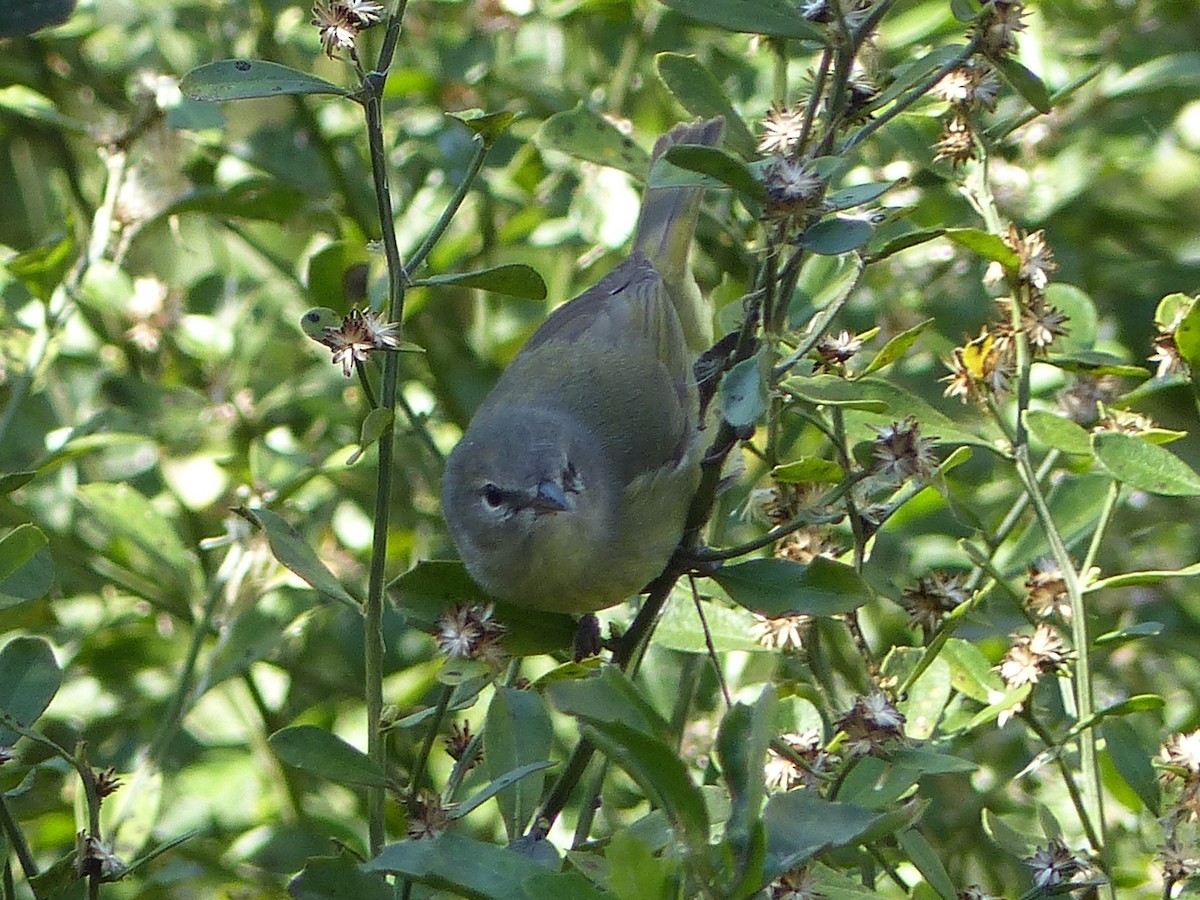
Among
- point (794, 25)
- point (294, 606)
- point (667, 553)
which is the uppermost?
point (794, 25)

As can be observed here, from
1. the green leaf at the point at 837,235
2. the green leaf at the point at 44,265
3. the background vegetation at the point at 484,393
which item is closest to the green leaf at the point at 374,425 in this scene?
the background vegetation at the point at 484,393

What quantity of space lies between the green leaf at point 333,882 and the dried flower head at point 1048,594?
85 centimetres

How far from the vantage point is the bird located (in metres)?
2.48

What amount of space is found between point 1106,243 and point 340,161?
6.27 ft

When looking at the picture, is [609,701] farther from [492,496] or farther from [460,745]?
[492,496]

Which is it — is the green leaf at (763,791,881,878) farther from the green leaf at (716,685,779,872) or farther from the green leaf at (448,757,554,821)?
the green leaf at (448,757,554,821)

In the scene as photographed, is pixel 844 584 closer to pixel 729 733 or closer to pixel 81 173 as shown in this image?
pixel 729 733

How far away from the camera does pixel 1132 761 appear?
1779 mm

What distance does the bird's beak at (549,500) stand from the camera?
8.75 ft

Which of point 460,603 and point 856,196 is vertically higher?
point 856,196

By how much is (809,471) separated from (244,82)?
0.73 metres

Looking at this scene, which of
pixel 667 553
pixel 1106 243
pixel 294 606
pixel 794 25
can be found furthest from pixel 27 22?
pixel 1106 243

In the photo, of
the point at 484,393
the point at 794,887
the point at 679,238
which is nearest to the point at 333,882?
the point at 794,887

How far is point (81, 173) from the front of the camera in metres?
3.93
